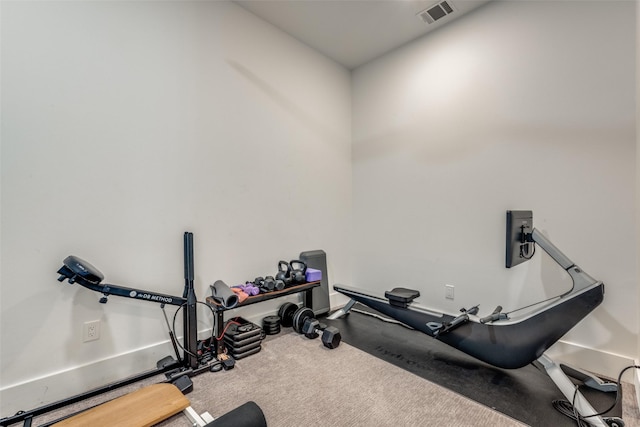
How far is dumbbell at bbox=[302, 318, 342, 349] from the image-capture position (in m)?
2.26

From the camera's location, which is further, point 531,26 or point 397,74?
point 397,74

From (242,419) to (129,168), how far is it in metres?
1.72

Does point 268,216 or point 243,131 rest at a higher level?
point 243,131

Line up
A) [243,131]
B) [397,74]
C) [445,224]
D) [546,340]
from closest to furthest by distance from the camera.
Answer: [546,340] → [243,131] → [445,224] → [397,74]

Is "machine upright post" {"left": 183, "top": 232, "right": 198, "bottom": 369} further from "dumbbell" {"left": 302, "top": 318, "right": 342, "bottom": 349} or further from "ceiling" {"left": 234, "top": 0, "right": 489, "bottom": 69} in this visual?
"ceiling" {"left": 234, "top": 0, "right": 489, "bottom": 69}

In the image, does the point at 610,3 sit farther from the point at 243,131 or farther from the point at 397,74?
the point at 243,131

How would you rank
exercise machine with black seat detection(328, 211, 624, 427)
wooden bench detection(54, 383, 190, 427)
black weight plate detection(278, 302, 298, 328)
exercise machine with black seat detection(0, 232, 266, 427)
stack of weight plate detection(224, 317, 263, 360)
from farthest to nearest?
black weight plate detection(278, 302, 298, 328) < stack of weight plate detection(224, 317, 263, 360) < exercise machine with black seat detection(328, 211, 624, 427) < wooden bench detection(54, 383, 190, 427) < exercise machine with black seat detection(0, 232, 266, 427)

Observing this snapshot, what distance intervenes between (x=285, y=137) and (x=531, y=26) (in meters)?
2.25

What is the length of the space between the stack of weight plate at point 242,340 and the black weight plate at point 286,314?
1.40 ft

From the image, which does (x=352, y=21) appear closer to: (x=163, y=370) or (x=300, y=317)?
(x=300, y=317)

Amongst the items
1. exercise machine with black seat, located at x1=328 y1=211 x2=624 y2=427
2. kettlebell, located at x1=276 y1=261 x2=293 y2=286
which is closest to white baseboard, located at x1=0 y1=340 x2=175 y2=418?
kettlebell, located at x1=276 y1=261 x2=293 y2=286

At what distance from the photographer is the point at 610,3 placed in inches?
75.7

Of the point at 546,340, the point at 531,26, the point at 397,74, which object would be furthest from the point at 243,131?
the point at 546,340

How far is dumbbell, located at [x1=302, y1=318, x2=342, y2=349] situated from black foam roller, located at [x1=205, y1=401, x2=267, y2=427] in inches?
42.7
